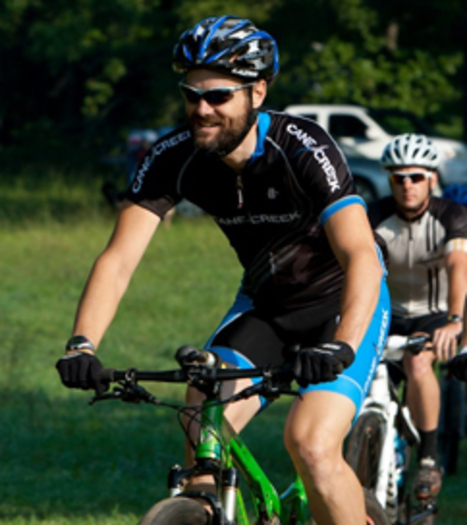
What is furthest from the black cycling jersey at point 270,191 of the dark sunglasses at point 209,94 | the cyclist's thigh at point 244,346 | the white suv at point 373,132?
A: the white suv at point 373,132

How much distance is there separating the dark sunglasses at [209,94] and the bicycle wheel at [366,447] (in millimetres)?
2406

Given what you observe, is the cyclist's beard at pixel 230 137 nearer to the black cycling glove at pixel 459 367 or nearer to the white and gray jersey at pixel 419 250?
the black cycling glove at pixel 459 367

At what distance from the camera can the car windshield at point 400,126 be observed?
90.8 ft

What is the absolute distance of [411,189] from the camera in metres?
8.02

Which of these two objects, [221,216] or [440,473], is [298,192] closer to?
[221,216]

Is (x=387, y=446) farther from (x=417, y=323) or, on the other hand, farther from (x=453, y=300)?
(x=417, y=323)

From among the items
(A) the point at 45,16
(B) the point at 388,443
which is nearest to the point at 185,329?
(B) the point at 388,443

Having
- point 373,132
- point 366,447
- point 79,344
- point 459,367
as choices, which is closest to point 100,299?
point 79,344

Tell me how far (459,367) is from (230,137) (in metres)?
1.08

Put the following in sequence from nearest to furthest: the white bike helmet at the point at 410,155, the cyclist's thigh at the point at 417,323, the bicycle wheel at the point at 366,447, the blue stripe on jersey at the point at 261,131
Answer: the blue stripe on jersey at the point at 261,131, the bicycle wheel at the point at 366,447, the cyclist's thigh at the point at 417,323, the white bike helmet at the point at 410,155

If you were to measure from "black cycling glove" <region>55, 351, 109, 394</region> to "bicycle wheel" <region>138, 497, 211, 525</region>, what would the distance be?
16.2 inches

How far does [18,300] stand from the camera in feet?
58.2

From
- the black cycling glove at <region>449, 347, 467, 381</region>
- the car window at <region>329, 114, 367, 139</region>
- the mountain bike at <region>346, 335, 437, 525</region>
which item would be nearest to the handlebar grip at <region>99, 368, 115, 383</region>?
the black cycling glove at <region>449, 347, 467, 381</region>

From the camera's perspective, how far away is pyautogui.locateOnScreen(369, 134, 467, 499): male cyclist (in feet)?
24.9
